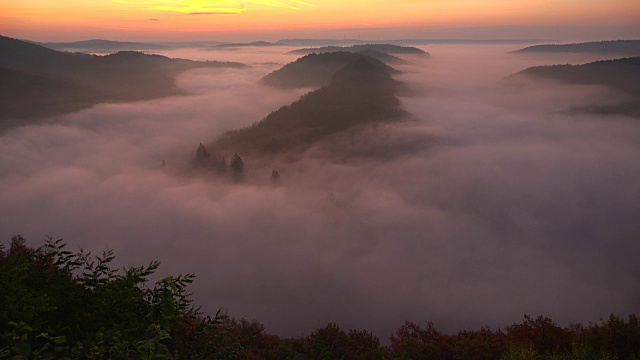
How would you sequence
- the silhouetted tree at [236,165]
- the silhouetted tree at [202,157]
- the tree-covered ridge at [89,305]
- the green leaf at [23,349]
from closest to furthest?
the green leaf at [23,349], the tree-covered ridge at [89,305], the silhouetted tree at [236,165], the silhouetted tree at [202,157]

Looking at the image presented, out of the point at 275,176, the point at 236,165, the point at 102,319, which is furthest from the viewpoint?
the point at 275,176

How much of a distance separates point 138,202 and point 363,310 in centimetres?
13772

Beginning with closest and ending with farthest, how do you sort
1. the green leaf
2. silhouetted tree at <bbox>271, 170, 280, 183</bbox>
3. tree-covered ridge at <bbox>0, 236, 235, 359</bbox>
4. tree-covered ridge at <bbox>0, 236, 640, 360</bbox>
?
the green leaf → tree-covered ridge at <bbox>0, 236, 640, 360</bbox> → tree-covered ridge at <bbox>0, 236, 235, 359</bbox> → silhouetted tree at <bbox>271, 170, 280, 183</bbox>

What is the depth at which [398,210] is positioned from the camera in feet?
578

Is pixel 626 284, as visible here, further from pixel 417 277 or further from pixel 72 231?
pixel 72 231

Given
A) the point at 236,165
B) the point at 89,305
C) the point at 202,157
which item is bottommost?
the point at 236,165

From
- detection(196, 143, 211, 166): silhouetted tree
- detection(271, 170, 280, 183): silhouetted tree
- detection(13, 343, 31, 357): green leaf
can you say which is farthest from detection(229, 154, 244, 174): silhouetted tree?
detection(13, 343, 31, 357): green leaf

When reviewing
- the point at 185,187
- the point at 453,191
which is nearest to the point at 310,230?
the point at 185,187

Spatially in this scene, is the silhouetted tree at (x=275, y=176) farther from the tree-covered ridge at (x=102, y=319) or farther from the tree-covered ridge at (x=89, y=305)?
the tree-covered ridge at (x=89, y=305)

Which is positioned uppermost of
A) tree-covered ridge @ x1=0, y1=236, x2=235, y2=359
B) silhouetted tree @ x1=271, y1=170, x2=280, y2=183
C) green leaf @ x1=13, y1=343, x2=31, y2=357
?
green leaf @ x1=13, y1=343, x2=31, y2=357

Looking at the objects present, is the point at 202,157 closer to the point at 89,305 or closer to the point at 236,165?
the point at 236,165

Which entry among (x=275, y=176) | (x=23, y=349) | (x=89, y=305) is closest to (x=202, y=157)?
(x=275, y=176)

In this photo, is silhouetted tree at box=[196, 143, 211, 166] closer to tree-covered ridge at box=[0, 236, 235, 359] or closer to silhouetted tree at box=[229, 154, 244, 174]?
silhouetted tree at box=[229, 154, 244, 174]

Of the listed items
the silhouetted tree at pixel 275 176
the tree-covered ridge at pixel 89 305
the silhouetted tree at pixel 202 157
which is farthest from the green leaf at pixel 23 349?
the silhouetted tree at pixel 202 157
